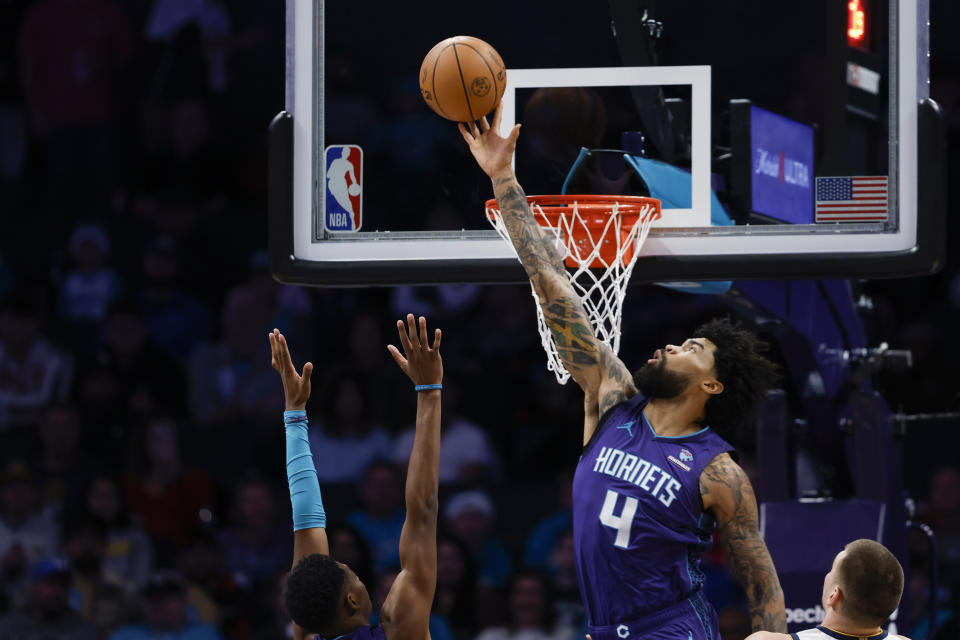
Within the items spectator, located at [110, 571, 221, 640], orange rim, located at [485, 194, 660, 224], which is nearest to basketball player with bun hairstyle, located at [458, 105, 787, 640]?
orange rim, located at [485, 194, 660, 224]

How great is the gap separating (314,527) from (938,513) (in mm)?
4546

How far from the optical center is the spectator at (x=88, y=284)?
8938mm

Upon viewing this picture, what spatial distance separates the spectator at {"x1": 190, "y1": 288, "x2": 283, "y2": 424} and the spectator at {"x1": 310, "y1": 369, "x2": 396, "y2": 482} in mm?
607

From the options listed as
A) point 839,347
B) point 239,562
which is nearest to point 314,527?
point 839,347

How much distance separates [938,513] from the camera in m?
7.27

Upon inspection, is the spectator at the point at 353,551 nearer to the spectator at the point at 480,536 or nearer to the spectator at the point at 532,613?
the spectator at the point at 480,536

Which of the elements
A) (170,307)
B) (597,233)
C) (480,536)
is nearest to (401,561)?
(597,233)

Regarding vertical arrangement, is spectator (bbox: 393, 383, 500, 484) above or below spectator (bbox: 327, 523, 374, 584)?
above

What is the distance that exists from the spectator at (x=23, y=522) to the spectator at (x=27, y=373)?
2.05 ft

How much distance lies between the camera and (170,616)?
728 centimetres

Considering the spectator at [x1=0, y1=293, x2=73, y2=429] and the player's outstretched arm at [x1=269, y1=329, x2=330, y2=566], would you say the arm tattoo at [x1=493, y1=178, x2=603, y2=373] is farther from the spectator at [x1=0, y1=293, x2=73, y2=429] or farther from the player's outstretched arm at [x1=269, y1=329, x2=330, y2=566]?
the spectator at [x1=0, y1=293, x2=73, y2=429]

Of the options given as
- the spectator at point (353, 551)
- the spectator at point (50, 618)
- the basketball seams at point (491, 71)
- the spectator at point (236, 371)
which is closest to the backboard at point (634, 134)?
the basketball seams at point (491, 71)

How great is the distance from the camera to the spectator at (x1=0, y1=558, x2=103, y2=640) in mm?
7375

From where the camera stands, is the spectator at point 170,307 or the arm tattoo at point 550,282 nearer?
the arm tattoo at point 550,282
